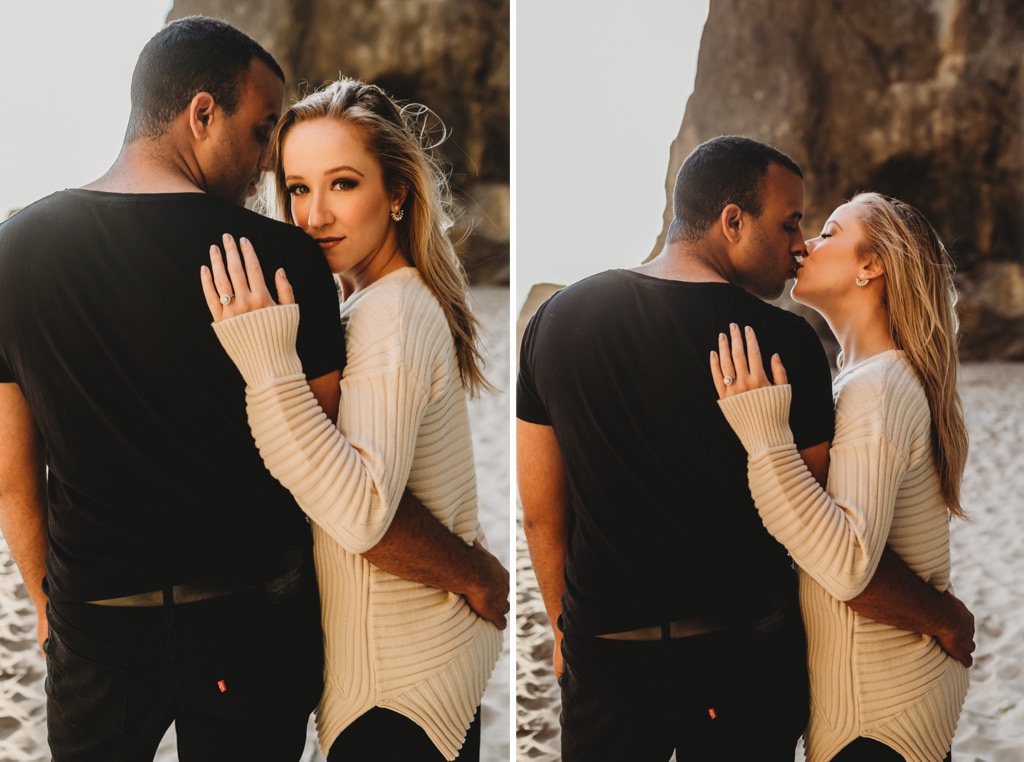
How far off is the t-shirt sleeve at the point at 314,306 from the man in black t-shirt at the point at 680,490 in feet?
1.37

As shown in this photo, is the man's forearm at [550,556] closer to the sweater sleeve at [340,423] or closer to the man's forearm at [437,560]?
the man's forearm at [437,560]

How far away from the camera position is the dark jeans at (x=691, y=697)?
4.93 feet

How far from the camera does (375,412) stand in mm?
1370

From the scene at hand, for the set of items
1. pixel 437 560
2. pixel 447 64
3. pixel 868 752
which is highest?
pixel 447 64

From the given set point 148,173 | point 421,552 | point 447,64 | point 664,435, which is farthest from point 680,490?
point 447,64

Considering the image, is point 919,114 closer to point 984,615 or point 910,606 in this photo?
point 984,615

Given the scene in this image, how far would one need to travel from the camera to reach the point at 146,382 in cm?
128

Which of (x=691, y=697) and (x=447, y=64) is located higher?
(x=447, y=64)

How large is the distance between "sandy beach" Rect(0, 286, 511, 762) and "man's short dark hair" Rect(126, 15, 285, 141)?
657mm

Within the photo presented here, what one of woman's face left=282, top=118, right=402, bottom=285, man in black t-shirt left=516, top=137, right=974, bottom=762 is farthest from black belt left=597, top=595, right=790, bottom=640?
woman's face left=282, top=118, right=402, bottom=285

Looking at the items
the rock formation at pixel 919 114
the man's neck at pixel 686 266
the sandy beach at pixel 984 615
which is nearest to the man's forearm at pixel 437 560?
the man's neck at pixel 686 266

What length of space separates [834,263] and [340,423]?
3.24 feet

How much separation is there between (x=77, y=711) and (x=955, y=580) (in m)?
3.27

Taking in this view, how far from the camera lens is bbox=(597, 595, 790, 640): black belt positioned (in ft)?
5.00
